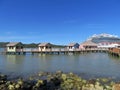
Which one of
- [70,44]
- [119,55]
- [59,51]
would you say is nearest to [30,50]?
[59,51]

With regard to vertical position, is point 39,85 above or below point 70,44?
below

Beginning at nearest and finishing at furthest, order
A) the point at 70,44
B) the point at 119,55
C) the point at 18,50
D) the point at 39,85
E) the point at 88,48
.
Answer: the point at 39,85 < the point at 119,55 < the point at 18,50 < the point at 70,44 < the point at 88,48

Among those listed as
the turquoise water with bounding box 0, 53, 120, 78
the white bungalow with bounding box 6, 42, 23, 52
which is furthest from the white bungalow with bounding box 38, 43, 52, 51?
the turquoise water with bounding box 0, 53, 120, 78

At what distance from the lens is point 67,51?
7212 cm

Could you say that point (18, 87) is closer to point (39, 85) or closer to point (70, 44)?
point (39, 85)

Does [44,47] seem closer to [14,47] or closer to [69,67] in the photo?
[14,47]

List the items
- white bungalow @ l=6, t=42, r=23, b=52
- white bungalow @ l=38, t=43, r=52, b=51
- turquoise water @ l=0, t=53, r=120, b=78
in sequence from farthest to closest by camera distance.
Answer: white bungalow @ l=38, t=43, r=52, b=51
white bungalow @ l=6, t=42, r=23, b=52
turquoise water @ l=0, t=53, r=120, b=78

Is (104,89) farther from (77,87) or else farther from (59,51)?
(59,51)

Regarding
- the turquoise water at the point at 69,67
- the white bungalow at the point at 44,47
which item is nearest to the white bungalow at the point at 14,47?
the white bungalow at the point at 44,47

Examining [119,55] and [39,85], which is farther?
[119,55]

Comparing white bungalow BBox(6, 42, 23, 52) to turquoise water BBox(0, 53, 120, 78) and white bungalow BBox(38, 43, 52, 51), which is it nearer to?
white bungalow BBox(38, 43, 52, 51)

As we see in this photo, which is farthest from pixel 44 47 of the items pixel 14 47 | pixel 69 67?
pixel 69 67

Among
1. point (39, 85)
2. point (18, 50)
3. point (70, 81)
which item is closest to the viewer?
point (39, 85)

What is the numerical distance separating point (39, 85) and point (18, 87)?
1.71 m
